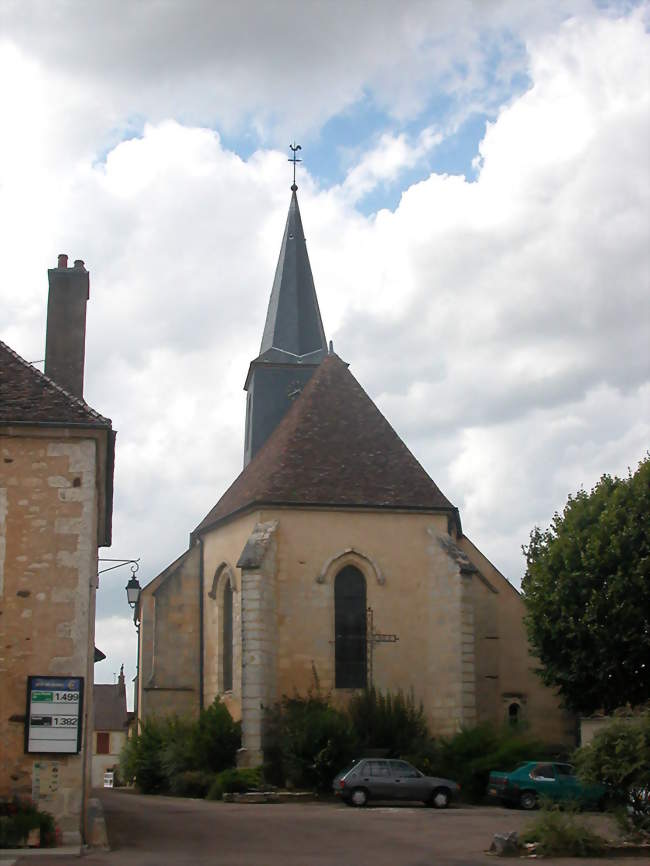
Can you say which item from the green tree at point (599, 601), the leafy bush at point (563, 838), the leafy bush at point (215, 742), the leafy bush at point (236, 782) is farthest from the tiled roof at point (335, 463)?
the leafy bush at point (563, 838)

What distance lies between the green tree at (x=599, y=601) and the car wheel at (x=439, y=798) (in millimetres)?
4616

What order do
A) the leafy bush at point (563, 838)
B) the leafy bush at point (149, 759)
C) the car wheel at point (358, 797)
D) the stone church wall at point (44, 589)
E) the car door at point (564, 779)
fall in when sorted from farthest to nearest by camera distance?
the leafy bush at point (149, 759) < the car wheel at point (358, 797) < the car door at point (564, 779) < the stone church wall at point (44, 589) < the leafy bush at point (563, 838)

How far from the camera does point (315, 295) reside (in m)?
40.0

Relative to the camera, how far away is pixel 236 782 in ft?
78.3

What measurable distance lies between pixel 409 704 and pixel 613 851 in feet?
41.6

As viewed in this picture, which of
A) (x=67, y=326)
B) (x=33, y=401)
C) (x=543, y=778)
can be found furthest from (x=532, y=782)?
(x=33, y=401)

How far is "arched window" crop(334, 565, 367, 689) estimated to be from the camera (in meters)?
27.0

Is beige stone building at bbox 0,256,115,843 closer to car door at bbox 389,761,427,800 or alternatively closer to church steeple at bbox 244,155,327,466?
car door at bbox 389,761,427,800

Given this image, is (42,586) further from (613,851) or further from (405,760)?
(405,760)

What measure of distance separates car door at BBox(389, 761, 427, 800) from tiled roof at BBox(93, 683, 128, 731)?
45777mm

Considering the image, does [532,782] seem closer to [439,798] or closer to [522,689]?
[439,798]

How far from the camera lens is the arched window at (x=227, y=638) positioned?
94.1ft

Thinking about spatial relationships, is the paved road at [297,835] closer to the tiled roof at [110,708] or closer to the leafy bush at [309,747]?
the leafy bush at [309,747]

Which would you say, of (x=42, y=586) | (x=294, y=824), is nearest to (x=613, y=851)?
(x=294, y=824)
